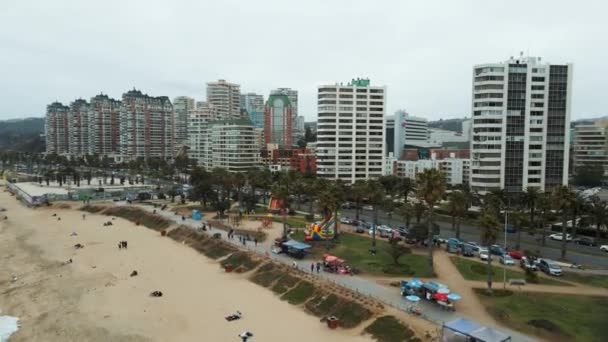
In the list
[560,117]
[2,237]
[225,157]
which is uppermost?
[560,117]

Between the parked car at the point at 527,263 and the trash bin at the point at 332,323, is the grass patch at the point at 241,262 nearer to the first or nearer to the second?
the trash bin at the point at 332,323

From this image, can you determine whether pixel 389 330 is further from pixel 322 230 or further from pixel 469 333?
pixel 322 230

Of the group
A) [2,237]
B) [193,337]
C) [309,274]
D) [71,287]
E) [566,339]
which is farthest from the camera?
[2,237]

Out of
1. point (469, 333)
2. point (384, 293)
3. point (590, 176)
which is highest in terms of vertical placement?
point (590, 176)

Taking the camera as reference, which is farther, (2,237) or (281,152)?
(281,152)

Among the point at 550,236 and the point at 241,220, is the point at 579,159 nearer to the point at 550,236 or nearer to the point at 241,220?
the point at 550,236

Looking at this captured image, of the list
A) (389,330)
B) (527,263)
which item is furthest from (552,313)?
(527,263)

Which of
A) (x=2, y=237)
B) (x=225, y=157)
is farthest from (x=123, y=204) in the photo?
(x=225, y=157)

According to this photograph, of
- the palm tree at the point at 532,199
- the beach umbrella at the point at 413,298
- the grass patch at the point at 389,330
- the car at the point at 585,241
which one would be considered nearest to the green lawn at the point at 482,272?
the beach umbrella at the point at 413,298
